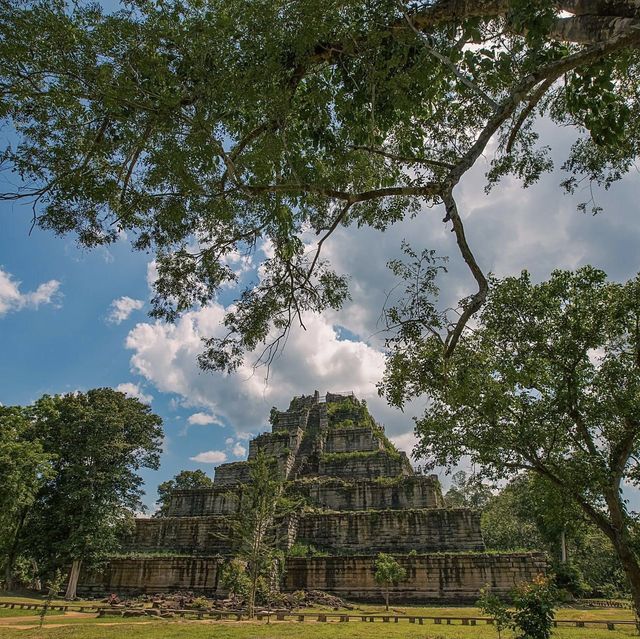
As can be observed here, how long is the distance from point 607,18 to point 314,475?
104 feet

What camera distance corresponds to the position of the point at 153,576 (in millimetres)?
23719

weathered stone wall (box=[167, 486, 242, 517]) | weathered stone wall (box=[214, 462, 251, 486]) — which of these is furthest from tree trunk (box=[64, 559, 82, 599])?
weathered stone wall (box=[214, 462, 251, 486])

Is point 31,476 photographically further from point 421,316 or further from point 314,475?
point 421,316

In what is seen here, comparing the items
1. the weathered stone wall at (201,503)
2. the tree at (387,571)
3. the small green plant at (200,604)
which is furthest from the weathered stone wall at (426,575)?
the weathered stone wall at (201,503)

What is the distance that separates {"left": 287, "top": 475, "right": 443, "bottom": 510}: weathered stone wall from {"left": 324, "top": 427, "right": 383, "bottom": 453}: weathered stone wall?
4622 mm

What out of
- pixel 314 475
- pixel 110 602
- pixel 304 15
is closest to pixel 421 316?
pixel 304 15

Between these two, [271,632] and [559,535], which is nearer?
[271,632]

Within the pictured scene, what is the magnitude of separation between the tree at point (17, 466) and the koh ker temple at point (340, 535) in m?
6.00

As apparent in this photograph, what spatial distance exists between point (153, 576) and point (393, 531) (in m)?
12.4

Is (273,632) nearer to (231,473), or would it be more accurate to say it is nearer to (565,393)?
(565,393)

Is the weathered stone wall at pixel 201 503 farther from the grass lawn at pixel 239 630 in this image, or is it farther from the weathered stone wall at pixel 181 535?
the grass lawn at pixel 239 630

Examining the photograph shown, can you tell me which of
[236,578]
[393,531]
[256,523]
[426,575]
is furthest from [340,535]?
[256,523]

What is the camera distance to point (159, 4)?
6.78 metres

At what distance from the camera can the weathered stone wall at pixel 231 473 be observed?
3378 cm
